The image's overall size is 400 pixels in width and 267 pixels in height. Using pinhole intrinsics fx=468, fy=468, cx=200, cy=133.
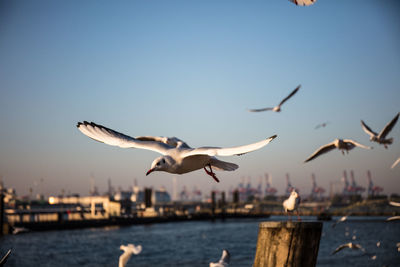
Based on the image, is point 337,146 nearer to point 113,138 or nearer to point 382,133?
point 382,133

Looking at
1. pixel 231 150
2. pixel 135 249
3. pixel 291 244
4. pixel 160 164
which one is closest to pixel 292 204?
pixel 160 164

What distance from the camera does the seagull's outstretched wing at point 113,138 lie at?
498cm

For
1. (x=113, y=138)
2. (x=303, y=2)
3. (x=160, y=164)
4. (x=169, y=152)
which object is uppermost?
(x=303, y=2)

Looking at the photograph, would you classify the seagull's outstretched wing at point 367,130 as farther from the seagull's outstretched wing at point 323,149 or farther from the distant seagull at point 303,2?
the distant seagull at point 303,2

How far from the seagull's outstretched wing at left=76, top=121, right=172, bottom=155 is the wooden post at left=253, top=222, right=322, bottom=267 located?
6.24 feet

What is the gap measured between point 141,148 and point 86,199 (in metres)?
121

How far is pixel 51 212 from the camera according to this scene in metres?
90.8

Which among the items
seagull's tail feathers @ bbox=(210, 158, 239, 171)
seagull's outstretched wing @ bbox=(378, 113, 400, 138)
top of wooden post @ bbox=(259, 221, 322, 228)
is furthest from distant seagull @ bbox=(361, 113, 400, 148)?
top of wooden post @ bbox=(259, 221, 322, 228)

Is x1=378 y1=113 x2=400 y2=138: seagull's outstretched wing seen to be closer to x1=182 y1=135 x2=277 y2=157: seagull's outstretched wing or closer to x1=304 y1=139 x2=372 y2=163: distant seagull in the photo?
x1=304 y1=139 x2=372 y2=163: distant seagull

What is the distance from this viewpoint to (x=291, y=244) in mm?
3250

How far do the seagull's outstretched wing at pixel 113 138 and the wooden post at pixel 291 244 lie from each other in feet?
6.24

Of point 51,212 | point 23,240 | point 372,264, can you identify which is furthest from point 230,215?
point 372,264

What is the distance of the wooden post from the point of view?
10.6 feet

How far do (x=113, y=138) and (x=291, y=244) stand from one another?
247cm
